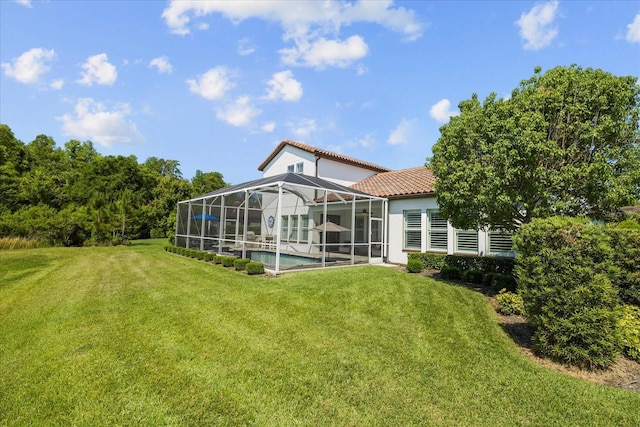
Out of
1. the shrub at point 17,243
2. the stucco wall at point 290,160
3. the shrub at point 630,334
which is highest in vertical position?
the stucco wall at point 290,160

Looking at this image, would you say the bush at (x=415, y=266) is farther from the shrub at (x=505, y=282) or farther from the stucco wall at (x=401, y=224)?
the shrub at (x=505, y=282)

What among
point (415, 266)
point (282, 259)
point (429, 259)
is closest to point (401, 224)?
point (429, 259)

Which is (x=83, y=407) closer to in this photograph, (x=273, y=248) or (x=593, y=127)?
(x=593, y=127)

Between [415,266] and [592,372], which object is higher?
[415,266]

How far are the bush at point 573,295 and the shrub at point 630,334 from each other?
817 millimetres

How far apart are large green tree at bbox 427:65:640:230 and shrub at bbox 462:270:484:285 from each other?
98.0 inches

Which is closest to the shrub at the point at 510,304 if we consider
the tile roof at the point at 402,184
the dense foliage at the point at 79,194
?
the tile roof at the point at 402,184

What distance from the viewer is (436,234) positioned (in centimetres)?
1332

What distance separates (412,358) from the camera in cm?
482

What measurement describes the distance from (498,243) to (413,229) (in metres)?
3.67

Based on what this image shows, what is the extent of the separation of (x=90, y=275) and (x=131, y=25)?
29.9 feet

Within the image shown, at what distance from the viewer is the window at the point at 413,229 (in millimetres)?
13977

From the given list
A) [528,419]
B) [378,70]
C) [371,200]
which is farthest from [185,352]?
[378,70]

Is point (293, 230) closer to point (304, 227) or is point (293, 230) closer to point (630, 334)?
point (304, 227)
